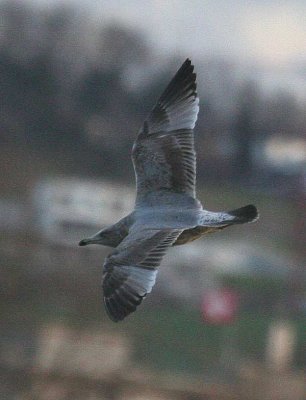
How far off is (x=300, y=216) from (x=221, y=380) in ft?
6.61

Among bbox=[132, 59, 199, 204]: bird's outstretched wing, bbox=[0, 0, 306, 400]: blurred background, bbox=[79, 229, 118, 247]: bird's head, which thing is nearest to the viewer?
bbox=[79, 229, 118, 247]: bird's head

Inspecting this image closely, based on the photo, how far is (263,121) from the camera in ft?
36.2

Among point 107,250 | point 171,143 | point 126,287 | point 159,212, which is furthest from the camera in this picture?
point 107,250

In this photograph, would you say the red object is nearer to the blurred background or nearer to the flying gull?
the blurred background

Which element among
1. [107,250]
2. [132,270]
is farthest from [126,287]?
[107,250]

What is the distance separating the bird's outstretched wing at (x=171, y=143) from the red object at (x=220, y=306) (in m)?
6.49

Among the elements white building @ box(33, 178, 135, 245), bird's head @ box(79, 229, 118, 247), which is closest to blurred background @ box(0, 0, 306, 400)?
white building @ box(33, 178, 135, 245)

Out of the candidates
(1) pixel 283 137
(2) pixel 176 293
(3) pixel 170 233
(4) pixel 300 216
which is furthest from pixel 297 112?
(3) pixel 170 233

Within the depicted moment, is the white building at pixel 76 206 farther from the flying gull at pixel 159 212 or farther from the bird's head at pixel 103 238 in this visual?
the bird's head at pixel 103 238

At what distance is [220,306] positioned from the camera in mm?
10219

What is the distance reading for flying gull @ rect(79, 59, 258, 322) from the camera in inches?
105

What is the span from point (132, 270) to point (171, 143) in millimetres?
513

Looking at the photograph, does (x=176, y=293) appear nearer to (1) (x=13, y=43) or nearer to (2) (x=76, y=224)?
(2) (x=76, y=224)

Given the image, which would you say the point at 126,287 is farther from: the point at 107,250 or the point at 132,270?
the point at 107,250
